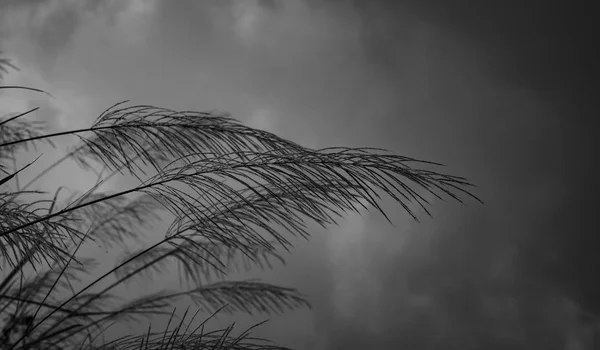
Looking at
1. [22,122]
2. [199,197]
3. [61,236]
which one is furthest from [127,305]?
[199,197]

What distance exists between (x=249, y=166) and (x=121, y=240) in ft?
6.15

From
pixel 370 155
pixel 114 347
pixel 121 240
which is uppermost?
pixel 121 240

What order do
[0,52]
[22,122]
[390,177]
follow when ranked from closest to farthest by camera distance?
[390,177] → [0,52] → [22,122]

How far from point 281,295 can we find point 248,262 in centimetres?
38

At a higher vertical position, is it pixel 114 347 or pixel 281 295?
pixel 281 295

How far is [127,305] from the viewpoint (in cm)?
242

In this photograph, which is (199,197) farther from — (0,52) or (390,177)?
(0,52)

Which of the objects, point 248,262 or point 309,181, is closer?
point 309,181

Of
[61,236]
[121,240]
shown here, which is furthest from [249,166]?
[121,240]

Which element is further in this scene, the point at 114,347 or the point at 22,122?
the point at 22,122

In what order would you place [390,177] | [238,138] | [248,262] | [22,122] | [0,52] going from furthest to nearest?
[248,262], [22,122], [0,52], [238,138], [390,177]

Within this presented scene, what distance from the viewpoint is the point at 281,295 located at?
237cm

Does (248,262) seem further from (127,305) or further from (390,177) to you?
(390,177)

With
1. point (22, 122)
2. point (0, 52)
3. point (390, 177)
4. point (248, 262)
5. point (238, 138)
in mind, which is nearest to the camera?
point (390, 177)
